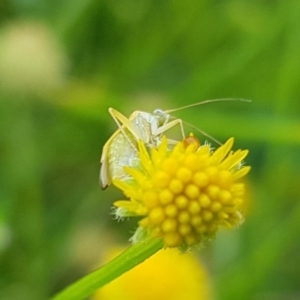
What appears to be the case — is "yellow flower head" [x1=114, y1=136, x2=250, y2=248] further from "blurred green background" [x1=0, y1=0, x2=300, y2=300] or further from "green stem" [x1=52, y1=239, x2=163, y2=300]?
"blurred green background" [x1=0, y1=0, x2=300, y2=300]

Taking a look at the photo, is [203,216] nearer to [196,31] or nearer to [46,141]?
[46,141]

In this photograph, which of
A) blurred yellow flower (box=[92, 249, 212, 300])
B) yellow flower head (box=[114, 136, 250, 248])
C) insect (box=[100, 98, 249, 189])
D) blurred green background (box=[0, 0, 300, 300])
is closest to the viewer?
yellow flower head (box=[114, 136, 250, 248])

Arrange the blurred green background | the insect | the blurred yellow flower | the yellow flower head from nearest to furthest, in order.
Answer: the yellow flower head
the insect
the blurred yellow flower
the blurred green background

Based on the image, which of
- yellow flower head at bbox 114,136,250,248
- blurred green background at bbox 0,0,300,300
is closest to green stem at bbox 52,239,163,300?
yellow flower head at bbox 114,136,250,248

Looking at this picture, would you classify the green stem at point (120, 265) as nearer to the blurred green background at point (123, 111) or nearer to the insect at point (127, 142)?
the insect at point (127, 142)

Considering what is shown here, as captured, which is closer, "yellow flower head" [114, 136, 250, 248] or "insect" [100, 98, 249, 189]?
"yellow flower head" [114, 136, 250, 248]

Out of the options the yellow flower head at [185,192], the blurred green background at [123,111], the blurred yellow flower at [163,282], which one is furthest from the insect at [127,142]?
the blurred green background at [123,111]
